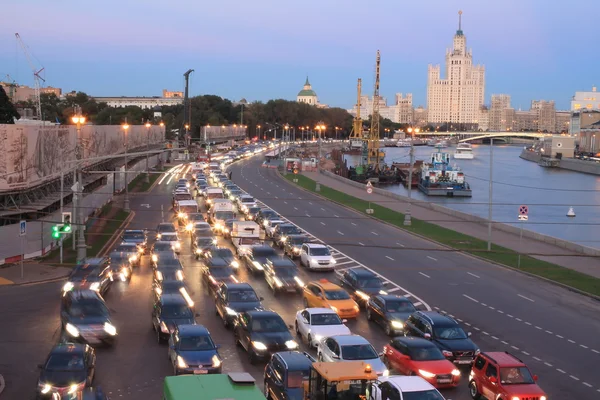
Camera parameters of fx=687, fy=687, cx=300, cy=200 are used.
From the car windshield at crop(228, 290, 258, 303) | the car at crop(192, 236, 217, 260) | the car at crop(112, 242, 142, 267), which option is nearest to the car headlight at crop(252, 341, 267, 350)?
the car windshield at crop(228, 290, 258, 303)

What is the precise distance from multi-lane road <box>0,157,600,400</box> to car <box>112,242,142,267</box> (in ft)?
2.14

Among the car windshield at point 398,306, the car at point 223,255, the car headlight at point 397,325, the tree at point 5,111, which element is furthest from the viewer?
the tree at point 5,111

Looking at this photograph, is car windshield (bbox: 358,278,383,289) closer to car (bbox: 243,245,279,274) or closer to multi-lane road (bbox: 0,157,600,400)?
multi-lane road (bbox: 0,157,600,400)

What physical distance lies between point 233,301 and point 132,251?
11.1 metres

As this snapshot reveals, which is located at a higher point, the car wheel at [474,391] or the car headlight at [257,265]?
the car headlight at [257,265]

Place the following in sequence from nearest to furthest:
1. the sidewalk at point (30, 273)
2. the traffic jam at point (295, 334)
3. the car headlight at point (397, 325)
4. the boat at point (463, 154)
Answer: the traffic jam at point (295, 334)
the car headlight at point (397, 325)
the sidewalk at point (30, 273)
the boat at point (463, 154)

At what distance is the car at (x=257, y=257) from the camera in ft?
93.7

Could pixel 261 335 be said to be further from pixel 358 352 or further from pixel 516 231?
pixel 516 231

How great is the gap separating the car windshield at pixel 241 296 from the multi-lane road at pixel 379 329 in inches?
34.6

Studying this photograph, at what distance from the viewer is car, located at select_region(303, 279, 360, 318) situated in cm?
2158

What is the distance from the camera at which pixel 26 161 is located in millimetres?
33844

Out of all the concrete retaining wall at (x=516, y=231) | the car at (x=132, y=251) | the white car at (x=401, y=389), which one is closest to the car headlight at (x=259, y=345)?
the white car at (x=401, y=389)

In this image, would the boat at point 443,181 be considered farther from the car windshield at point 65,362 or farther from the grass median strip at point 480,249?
the car windshield at point 65,362

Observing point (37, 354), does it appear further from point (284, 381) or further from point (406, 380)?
point (406, 380)
